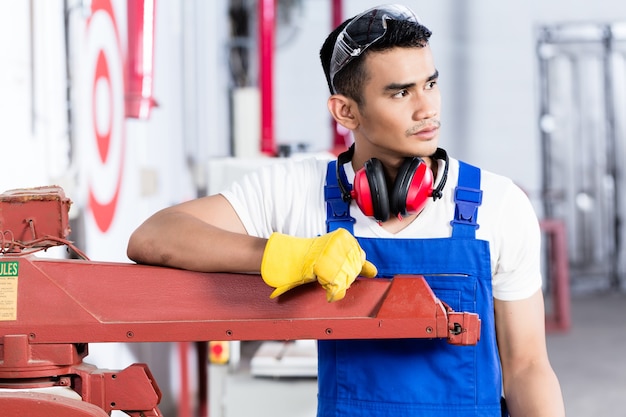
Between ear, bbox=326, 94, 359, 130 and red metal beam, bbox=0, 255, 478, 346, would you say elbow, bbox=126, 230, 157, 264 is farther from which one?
ear, bbox=326, 94, 359, 130

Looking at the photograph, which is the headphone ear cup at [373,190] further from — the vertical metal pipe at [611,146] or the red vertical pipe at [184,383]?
the vertical metal pipe at [611,146]

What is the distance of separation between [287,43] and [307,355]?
5.78 m

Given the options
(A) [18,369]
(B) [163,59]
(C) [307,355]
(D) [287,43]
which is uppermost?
(D) [287,43]

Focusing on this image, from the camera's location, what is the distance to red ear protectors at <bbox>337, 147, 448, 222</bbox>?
161 centimetres

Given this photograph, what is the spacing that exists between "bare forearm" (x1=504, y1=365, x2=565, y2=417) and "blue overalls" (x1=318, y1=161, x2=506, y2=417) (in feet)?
0.13

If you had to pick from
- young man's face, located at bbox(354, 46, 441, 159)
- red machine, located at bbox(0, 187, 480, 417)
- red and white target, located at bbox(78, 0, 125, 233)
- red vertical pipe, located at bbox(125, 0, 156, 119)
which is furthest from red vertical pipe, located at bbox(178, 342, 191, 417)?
red machine, located at bbox(0, 187, 480, 417)

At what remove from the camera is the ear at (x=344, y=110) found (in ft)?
5.94

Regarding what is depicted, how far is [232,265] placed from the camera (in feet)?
4.70

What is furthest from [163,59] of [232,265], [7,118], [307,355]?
[232,265]

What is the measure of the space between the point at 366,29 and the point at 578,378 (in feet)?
13.9

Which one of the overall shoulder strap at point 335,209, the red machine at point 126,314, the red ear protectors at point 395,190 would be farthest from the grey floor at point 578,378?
the red machine at point 126,314

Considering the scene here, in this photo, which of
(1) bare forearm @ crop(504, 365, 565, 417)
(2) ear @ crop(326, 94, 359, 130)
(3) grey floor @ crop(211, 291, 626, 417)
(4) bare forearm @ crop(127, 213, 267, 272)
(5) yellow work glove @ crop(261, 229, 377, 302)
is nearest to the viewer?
(5) yellow work glove @ crop(261, 229, 377, 302)

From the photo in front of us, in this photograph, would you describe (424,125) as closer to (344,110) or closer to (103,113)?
(344,110)

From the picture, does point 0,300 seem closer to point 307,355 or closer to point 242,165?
point 307,355
